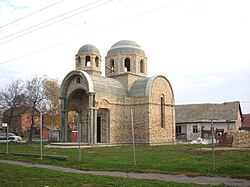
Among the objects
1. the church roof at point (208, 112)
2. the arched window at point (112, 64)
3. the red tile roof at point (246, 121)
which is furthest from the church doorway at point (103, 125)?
the red tile roof at point (246, 121)

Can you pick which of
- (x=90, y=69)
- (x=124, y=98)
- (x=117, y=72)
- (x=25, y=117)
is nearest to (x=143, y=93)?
(x=124, y=98)

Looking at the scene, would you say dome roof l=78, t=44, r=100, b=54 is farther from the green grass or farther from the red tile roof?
the red tile roof

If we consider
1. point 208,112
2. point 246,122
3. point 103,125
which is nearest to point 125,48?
point 103,125

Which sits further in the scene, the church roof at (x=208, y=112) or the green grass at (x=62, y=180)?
the church roof at (x=208, y=112)

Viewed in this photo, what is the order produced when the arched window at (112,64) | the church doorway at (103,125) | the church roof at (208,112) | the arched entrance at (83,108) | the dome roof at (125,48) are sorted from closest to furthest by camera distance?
the arched entrance at (83,108) < the church doorway at (103,125) < the dome roof at (125,48) < the arched window at (112,64) < the church roof at (208,112)

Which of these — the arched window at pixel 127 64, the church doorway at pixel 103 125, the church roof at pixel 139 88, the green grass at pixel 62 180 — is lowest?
the green grass at pixel 62 180

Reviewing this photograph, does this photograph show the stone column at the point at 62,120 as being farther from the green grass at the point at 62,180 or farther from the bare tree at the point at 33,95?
the green grass at the point at 62,180

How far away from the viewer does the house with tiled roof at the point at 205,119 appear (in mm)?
48844

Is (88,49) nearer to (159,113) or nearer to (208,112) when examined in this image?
(159,113)

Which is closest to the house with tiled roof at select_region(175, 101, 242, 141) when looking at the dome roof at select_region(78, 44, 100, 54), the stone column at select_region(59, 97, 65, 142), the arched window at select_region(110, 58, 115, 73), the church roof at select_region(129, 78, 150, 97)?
the church roof at select_region(129, 78, 150, 97)

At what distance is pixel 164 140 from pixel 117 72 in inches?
368

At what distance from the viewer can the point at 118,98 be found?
118ft

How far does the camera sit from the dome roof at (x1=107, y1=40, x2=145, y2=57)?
127 ft

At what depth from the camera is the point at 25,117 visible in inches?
2921
